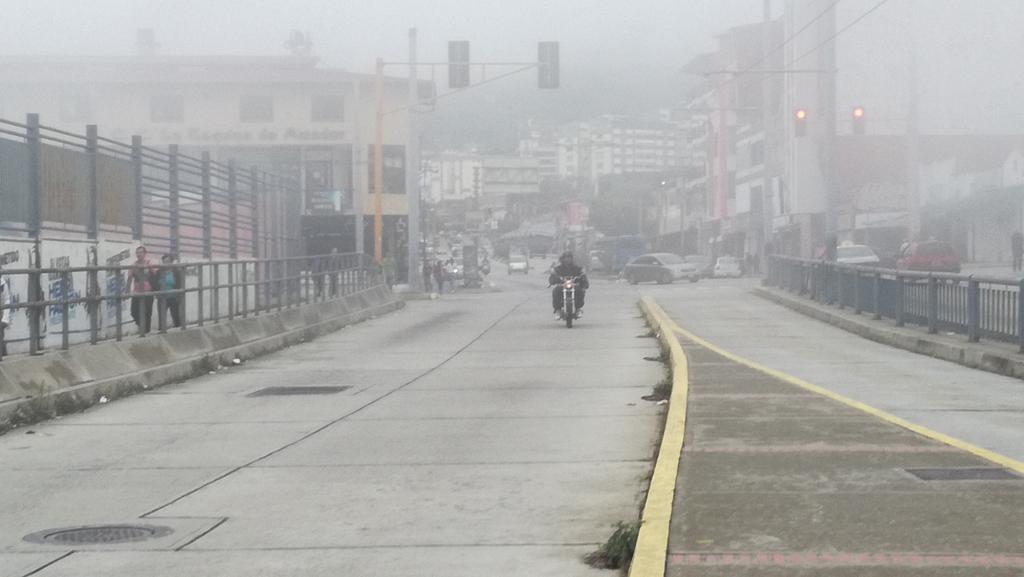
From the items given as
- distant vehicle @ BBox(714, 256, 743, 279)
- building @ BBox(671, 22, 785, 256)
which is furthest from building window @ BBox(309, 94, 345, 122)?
building @ BBox(671, 22, 785, 256)

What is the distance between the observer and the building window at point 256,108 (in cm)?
7656

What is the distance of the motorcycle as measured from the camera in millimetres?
28219

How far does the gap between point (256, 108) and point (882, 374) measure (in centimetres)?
6336

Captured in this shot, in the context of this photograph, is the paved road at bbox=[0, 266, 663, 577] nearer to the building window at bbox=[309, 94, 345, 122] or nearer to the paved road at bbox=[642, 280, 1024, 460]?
the paved road at bbox=[642, 280, 1024, 460]

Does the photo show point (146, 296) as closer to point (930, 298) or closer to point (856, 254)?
point (930, 298)

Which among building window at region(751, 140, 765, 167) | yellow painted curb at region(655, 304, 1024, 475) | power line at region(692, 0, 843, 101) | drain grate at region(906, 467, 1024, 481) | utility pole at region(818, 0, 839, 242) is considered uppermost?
power line at region(692, 0, 843, 101)

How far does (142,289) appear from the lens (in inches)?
816

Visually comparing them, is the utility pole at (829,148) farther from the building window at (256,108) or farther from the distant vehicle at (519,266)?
the distant vehicle at (519,266)

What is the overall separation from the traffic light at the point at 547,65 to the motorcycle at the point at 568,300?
32.0 ft

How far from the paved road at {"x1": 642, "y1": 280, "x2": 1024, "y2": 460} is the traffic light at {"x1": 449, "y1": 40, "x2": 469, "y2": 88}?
8.72m

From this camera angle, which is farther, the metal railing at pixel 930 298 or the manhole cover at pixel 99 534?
the metal railing at pixel 930 298

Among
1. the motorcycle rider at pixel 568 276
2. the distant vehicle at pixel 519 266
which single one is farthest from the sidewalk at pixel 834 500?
the distant vehicle at pixel 519 266

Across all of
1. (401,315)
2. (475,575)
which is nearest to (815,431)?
(475,575)

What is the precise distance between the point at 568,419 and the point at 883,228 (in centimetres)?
6684
